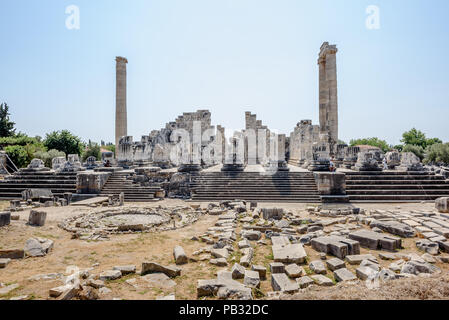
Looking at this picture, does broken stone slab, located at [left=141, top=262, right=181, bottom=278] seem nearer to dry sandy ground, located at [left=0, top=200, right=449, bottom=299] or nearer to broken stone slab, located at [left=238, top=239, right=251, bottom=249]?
dry sandy ground, located at [left=0, top=200, right=449, bottom=299]

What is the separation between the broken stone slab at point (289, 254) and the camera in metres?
→ 4.44

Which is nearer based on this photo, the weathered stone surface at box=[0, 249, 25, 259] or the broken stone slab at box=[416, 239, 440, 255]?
the weathered stone surface at box=[0, 249, 25, 259]

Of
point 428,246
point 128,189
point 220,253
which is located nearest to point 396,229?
point 428,246

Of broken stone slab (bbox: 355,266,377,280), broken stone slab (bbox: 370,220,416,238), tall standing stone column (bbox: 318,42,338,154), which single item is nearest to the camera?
broken stone slab (bbox: 355,266,377,280)

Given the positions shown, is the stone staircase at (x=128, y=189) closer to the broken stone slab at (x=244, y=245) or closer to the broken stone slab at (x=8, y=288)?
the broken stone slab at (x=244, y=245)

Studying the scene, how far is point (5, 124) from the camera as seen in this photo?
102 feet

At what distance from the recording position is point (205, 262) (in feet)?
14.9

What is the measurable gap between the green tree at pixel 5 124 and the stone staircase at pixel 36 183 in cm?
2293

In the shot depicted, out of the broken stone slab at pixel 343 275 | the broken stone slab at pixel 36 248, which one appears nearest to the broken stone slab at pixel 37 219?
the broken stone slab at pixel 36 248

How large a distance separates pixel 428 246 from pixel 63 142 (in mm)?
33245

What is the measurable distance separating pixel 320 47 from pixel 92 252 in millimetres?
25383

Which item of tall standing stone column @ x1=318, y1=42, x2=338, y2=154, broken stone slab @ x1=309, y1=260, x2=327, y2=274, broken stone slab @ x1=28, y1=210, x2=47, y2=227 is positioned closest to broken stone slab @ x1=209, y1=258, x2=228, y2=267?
broken stone slab @ x1=309, y1=260, x2=327, y2=274

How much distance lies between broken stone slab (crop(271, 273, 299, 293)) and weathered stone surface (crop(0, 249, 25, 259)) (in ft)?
15.2

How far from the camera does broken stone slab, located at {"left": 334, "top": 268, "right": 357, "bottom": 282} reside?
3.70 metres
